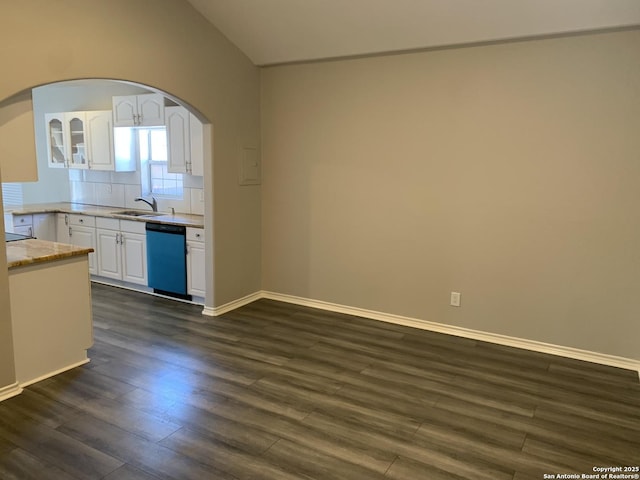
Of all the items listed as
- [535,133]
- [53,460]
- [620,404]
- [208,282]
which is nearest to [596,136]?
[535,133]

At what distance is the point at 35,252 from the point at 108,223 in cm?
226

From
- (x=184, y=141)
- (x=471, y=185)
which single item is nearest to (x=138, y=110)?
(x=184, y=141)

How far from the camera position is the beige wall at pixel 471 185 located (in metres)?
3.71

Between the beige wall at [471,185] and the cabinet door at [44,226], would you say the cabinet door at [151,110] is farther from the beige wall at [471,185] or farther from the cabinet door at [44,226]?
the cabinet door at [44,226]

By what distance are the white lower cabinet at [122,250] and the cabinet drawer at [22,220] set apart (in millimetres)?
829

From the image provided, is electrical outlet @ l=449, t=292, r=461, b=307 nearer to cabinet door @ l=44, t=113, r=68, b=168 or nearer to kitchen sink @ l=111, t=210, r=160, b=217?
kitchen sink @ l=111, t=210, r=160, b=217

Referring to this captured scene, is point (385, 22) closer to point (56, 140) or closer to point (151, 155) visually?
point (151, 155)

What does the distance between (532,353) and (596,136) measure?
1.76 meters

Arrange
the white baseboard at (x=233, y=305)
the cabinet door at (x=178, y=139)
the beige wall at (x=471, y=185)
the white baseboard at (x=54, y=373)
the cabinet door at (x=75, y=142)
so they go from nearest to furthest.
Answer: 1. the white baseboard at (x=54, y=373)
2. the beige wall at (x=471, y=185)
3. the white baseboard at (x=233, y=305)
4. the cabinet door at (x=178, y=139)
5. the cabinet door at (x=75, y=142)

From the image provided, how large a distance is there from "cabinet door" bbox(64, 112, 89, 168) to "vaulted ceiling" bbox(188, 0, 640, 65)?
278 centimetres

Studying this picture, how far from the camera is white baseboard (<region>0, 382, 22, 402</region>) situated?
317 cm

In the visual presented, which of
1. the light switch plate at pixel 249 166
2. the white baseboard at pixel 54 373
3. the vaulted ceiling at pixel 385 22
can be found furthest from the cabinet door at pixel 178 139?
the white baseboard at pixel 54 373

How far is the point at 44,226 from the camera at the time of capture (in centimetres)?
605

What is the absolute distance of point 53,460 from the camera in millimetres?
2578
